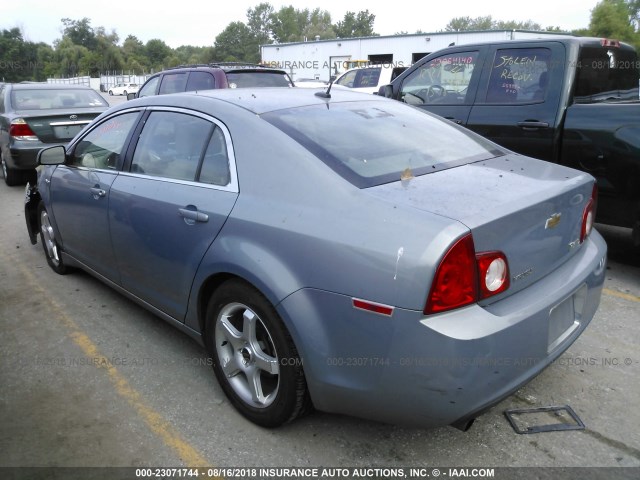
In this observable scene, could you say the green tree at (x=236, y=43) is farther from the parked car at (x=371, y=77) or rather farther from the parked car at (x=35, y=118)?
the parked car at (x=35, y=118)

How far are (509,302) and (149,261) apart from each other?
202cm

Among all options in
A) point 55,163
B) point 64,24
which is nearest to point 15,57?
point 64,24

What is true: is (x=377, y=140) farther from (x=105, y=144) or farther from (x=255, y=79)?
(x=255, y=79)

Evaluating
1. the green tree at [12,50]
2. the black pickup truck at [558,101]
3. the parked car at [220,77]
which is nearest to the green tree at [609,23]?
the parked car at [220,77]

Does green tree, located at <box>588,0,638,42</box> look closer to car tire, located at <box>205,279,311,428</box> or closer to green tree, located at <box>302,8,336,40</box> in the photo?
car tire, located at <box>205,279,311,428</box>

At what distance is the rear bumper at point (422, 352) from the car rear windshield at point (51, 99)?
26.1ft

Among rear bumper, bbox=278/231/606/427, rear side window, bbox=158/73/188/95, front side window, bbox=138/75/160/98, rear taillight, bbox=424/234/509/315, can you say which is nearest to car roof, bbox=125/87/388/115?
rear bumper, bbox=278/231/606/427

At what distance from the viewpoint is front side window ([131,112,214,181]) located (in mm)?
2930

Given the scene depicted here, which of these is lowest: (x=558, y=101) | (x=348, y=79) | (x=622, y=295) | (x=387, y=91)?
(x=622, y=295)

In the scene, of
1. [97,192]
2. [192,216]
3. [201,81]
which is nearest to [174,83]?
[201,81]

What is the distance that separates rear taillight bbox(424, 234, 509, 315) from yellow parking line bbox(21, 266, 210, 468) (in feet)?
4.39

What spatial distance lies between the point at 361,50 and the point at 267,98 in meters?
37.6

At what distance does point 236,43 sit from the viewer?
114688 millimetres

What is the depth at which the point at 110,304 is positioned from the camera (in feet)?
13.6
